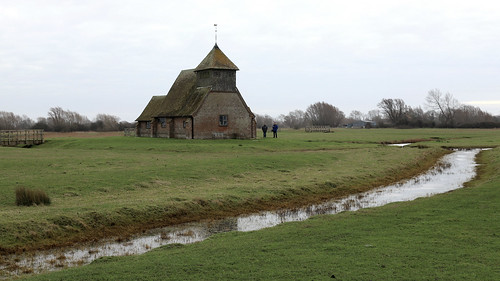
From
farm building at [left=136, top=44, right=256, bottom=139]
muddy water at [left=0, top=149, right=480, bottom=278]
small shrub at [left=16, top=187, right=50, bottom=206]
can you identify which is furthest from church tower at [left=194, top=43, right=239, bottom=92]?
small shrub at [left=16, top=187, right=50, bottom=206]

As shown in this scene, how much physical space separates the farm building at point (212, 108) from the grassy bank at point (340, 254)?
45.5 m

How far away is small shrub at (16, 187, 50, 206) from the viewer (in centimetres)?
2180

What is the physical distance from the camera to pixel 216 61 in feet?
210

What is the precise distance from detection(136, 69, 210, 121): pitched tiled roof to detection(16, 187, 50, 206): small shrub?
40.1 metres

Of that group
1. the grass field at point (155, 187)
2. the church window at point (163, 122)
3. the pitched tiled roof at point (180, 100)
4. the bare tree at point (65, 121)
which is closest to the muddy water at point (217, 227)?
the grass field at point (155, 187)

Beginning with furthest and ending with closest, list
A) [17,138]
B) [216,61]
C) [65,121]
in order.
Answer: [65,121] < [17,138] < [216,61]

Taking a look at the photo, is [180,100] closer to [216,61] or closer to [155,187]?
[216,61]

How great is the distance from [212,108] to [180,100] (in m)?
6.90

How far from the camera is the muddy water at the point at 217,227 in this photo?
1547cm

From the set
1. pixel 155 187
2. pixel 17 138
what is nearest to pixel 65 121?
pixel 17 138

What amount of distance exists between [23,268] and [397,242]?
36.5ft

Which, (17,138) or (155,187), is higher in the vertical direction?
(17,138)

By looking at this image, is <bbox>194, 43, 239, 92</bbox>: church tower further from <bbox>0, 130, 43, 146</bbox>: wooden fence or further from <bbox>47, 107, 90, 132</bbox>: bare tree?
<bbox>47, 107, 90, 132</bbox>: bare tree

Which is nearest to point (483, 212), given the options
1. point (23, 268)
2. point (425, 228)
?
point (425, 228)
